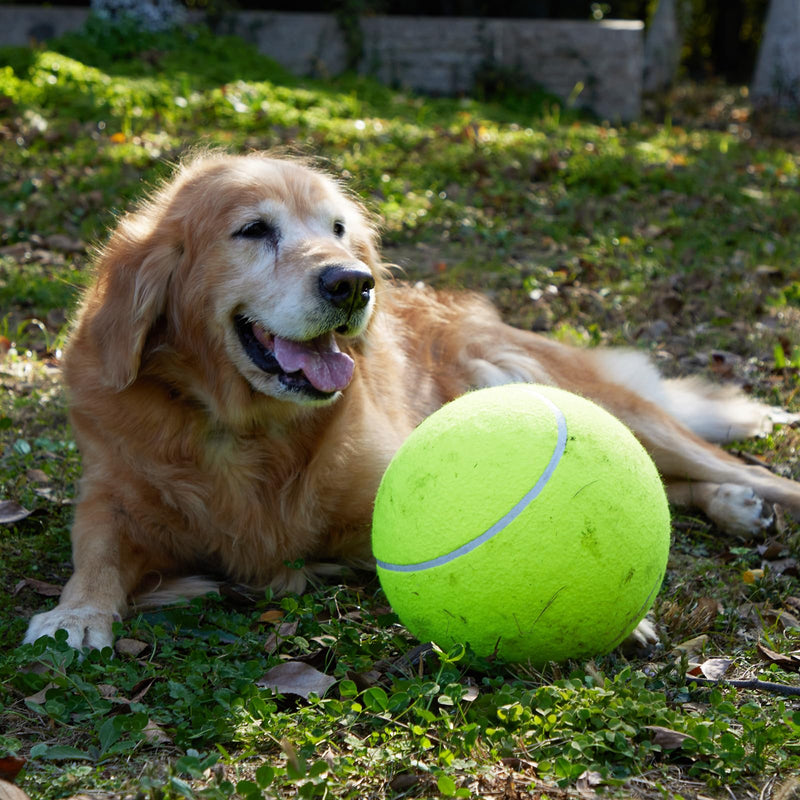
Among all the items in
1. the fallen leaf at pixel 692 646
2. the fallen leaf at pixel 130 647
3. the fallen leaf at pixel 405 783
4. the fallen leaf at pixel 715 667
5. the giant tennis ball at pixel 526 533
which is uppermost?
the giant tennis ball at pixel 526 533

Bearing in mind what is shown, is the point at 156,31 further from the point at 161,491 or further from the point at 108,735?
the point at 108,735

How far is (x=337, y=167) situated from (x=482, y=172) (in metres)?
1.40

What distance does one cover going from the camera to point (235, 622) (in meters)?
3.00

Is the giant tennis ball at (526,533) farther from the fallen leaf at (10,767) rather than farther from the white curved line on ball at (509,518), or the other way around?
the fallen leaf at (10,767)

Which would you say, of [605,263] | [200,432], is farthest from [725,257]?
[200,432]

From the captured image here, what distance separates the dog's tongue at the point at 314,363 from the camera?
3.25m

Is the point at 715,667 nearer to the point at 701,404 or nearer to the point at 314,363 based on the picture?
the point at 314,363

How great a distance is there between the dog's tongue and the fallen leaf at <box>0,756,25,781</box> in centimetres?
147

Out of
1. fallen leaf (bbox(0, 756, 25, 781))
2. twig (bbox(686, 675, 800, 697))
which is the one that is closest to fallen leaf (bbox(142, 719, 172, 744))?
fallen leaf (bbox(0, 756, 25, 781))

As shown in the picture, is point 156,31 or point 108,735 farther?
point 156,31

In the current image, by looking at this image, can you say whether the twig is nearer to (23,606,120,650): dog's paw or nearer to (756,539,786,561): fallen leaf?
(756,539,786,561): fallen leaf

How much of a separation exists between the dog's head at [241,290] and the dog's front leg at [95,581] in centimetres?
47

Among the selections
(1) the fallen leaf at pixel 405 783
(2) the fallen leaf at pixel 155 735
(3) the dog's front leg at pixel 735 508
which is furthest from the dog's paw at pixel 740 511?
(2) the fallen leaf at pixel 155 735

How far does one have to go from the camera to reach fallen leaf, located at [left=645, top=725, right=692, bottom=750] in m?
2.25
